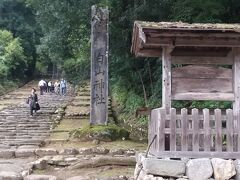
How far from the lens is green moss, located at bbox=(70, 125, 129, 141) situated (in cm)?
1611

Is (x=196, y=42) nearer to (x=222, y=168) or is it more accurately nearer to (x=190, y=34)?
(x=190, y=34)

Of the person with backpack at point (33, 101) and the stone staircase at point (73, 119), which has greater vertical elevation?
the person with backpack at point (33, 101)

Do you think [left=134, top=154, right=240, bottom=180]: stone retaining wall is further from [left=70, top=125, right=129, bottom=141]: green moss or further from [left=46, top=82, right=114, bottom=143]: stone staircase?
[left=46, top=82, right=114, bottom=143]: stone staircase

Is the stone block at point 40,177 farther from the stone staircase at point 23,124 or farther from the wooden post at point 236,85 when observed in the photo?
the stone staircase at point 23,124

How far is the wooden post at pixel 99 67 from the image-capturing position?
56.6ft

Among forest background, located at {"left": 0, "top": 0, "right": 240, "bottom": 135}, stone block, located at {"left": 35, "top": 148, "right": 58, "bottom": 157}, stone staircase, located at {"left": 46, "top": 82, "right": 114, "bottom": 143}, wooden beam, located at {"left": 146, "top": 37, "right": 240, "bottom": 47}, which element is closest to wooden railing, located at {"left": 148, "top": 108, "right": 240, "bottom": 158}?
wooden beam, located at {"left": 146, "top": 37, "right": 240, "bottom": 47}

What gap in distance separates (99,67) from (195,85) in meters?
9.59

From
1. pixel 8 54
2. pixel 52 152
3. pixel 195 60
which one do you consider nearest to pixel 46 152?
pixel 52 152

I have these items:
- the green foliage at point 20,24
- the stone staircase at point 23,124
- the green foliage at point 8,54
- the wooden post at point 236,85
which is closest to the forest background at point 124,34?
the stone staircase at point 23,124

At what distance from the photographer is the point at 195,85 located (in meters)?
8.24

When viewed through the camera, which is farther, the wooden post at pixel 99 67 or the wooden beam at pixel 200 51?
the wooden post at pixel 99 67

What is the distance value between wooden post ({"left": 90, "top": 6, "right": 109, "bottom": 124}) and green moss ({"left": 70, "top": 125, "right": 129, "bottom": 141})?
2.38 feet

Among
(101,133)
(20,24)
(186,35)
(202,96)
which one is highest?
(20,24)

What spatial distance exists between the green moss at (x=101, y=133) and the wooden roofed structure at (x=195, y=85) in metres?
7.80
